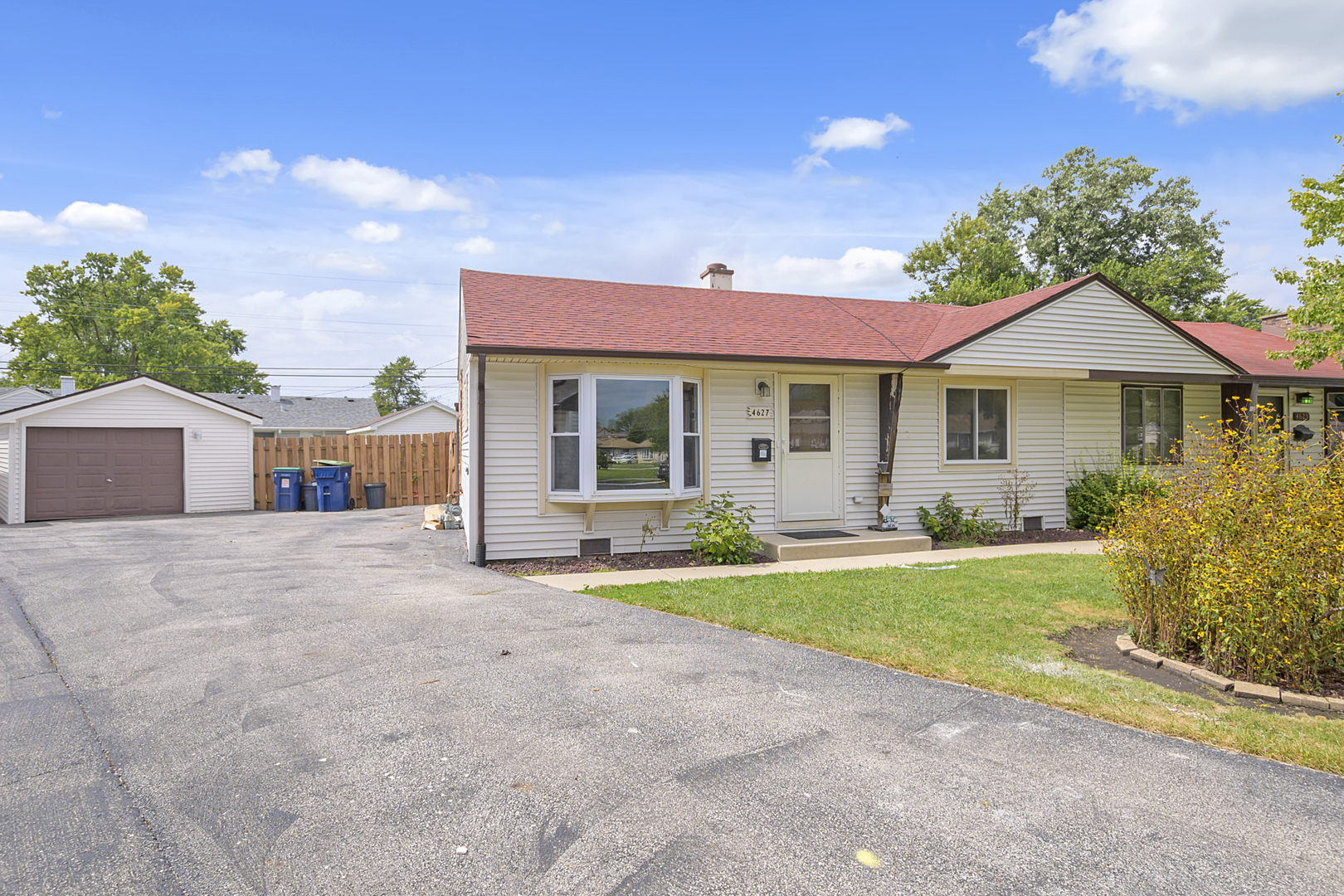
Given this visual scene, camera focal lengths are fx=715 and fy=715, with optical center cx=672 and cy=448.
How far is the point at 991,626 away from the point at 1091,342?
7.86 m

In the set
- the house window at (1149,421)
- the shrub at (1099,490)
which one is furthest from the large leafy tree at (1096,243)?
the shrub at (1099,490)

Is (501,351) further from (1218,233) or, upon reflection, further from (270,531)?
(1218,233)

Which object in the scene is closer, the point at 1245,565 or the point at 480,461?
the point at 1245,565

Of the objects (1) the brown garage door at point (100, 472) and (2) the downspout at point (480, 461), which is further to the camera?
(1) the brown garage door at point (100, 472)

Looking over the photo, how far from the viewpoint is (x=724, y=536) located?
357 inches

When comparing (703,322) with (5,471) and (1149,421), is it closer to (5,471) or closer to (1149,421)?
(1149,421)

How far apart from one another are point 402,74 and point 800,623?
12617 millimetres

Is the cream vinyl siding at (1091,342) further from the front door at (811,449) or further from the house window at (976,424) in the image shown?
the front door at (811,449)

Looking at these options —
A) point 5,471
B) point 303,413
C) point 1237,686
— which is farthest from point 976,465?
point 303,413

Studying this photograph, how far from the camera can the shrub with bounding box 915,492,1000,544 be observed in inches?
431

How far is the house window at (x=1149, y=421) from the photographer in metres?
12.5

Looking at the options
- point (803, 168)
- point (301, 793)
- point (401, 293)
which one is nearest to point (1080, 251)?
point (803, 168)

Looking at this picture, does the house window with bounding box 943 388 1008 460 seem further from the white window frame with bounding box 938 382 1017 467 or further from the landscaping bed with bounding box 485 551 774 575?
the landscaping bed with bounding box 485 551 774 575

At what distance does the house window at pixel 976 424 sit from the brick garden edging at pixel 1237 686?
672cm
